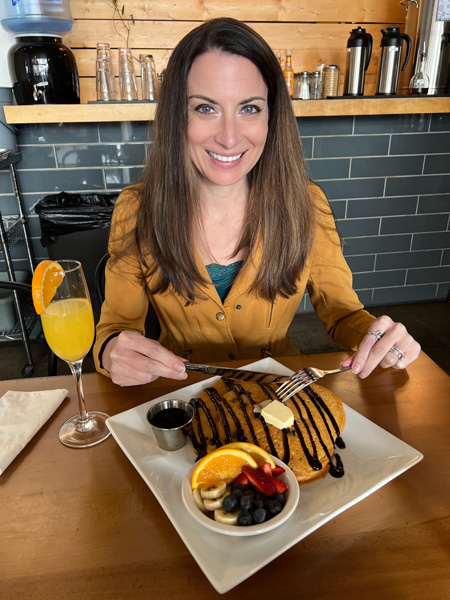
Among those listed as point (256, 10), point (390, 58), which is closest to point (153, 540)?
point (390, 58)

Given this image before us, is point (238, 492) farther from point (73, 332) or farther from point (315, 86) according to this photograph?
point (315, 86)

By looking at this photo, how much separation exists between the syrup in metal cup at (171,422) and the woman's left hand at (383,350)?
413mm

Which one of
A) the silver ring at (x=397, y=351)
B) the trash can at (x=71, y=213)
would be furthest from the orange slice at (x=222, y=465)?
the trash can at (x=71, y=213)

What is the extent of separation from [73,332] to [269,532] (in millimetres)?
567

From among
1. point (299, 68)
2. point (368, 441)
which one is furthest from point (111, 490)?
point (299, 68)

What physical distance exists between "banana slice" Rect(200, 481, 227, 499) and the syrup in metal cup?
17cm

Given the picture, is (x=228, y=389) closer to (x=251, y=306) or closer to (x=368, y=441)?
(x=368, y=441)

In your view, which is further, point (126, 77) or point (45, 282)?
point (126, 77)

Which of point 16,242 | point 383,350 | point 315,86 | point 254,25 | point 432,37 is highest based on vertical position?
point 254,25

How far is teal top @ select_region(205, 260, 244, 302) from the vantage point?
1.52 m

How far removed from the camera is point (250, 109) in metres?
1.35

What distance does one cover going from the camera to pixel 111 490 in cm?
A: 85

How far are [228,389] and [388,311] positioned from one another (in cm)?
299

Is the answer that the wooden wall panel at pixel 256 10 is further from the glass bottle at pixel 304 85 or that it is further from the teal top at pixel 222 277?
the teal top at pixel 222 277
